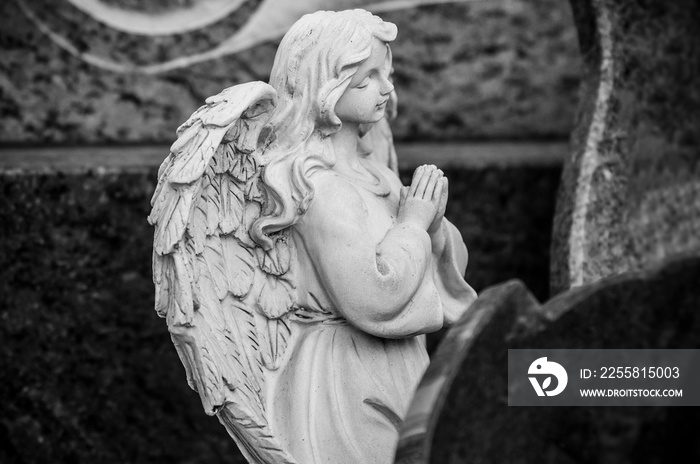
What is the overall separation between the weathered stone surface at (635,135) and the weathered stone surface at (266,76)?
374mm

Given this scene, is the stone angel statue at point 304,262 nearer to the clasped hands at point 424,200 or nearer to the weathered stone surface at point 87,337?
the clasped hands at point 424,200

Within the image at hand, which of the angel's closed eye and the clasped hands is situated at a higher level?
the angel's closed eye

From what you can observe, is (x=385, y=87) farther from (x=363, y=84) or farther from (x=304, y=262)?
(x=304, y=262)

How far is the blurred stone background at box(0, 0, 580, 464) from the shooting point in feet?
9.80

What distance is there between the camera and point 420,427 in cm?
153

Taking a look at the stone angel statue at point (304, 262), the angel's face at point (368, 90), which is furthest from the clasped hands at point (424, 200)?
the angel's face at point (368, 90)

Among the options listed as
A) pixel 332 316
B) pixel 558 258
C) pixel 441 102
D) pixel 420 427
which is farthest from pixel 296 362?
pixel 441 102

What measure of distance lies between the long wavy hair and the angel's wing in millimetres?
34

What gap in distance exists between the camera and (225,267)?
2.10 metres

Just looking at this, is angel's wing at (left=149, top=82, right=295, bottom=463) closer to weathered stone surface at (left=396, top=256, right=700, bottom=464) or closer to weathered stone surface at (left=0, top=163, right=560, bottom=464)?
weathered stone surface at (left=396, top=256, right=700, bottom=464)

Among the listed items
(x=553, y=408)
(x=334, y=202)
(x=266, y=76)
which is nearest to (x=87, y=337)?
(x=266, y=76)

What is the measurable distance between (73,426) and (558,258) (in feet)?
4.23

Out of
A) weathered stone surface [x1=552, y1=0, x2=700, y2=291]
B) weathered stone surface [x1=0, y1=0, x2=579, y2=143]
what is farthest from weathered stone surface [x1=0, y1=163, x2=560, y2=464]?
weathered stone surface [x1=552, y1=0, x2=700, y2=291]

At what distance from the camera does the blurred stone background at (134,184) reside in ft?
9.80
